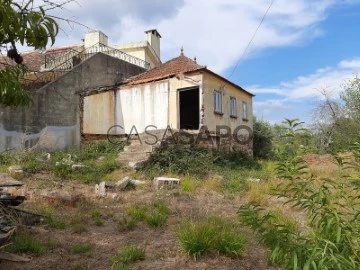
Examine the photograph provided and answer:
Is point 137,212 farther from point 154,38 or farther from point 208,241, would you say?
point 154,38

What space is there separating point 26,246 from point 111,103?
12.5 metres

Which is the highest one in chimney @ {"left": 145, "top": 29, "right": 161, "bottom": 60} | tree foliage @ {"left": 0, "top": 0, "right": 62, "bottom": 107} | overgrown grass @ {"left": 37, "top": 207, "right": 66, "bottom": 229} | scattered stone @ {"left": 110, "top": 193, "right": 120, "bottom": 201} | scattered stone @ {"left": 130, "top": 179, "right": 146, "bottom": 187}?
chimney @ {"left": 145, "top": 29, "right": 161, "bottom": 60}

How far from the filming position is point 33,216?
6828 mm

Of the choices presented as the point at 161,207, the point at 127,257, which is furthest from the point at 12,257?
the point at 161,207

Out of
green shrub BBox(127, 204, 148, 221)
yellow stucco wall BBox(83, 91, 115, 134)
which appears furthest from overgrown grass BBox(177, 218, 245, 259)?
yellow stucco wall BBox(83, 91, 115, 134)

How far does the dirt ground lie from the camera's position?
16.8ft

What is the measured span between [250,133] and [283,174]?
59.7ft

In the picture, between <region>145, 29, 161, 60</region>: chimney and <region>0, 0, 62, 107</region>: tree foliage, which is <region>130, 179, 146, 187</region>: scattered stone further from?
<region>145, 29, 161, 60</region>: chimney

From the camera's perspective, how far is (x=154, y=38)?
2756 centimetres

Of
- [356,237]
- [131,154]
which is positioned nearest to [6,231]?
[356,237]

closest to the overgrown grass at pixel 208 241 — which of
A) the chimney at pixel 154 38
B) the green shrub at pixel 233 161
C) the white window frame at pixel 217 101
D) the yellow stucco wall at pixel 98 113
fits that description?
the green shrub at pixel 233 161

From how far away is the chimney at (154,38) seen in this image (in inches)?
1057

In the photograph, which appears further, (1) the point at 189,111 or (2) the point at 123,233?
(1) the point at 189,111

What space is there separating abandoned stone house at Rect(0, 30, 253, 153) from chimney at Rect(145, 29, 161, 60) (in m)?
7.61
